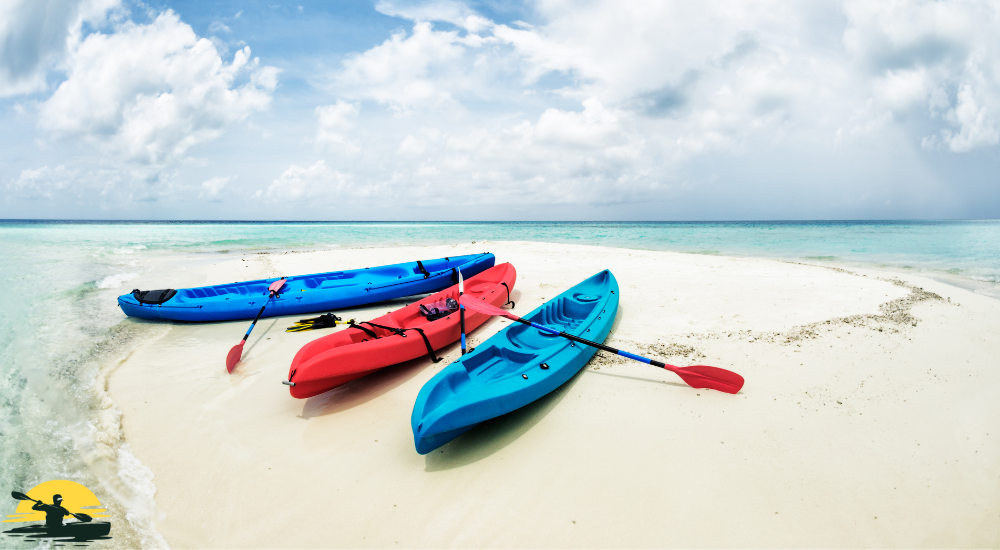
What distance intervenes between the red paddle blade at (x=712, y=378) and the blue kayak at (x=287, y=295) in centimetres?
590

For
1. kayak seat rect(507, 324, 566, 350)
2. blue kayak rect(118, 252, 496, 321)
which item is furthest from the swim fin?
kayak seat rect(507, 324, 566, 350)

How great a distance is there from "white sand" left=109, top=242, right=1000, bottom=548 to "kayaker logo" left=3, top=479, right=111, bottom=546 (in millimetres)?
350

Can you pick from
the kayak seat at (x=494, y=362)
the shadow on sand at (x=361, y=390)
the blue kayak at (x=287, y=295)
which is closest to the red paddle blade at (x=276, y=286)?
the blue kayak at (x=287, y=295)

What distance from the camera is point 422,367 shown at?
5027 mm

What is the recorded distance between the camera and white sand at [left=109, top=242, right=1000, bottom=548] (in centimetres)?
266

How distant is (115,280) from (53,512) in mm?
11788

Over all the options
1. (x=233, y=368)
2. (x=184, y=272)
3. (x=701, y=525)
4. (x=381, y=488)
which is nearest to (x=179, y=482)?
(x=381, y=488)

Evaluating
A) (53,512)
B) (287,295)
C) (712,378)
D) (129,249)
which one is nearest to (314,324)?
(287,295)

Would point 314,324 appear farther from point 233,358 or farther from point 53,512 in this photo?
point 53,512

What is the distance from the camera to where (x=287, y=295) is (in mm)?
7793

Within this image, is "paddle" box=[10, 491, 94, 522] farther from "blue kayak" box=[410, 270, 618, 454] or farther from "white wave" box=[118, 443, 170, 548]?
"blue kayak" box=[410, 270, 618, 454]

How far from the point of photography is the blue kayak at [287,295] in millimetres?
7305

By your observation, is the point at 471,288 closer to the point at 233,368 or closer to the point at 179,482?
the point at 233,368

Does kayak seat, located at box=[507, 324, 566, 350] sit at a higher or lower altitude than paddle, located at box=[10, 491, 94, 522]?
higher
